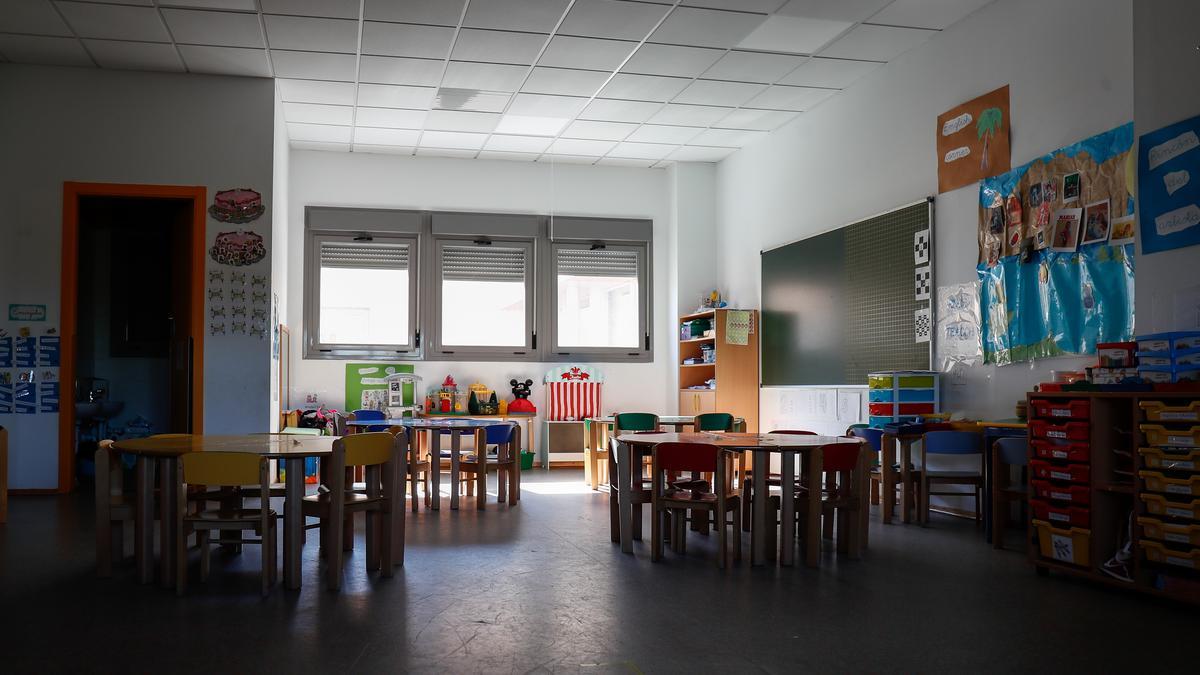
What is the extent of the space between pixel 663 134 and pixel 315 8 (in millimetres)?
4204

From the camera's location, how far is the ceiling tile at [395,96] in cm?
817

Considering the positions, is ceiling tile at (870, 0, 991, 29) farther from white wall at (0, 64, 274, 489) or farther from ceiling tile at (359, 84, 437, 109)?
white wall at (0, 64, 274, 489)

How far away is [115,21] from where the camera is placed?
669 cm

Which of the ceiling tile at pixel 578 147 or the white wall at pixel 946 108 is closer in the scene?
the white wall at pixel 946 108

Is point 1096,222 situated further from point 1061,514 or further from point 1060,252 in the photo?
point 1061,514

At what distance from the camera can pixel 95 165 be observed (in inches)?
307

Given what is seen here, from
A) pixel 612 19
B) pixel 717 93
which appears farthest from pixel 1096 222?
pixel 717 93

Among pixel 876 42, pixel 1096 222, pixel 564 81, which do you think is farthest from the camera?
pixel 564 81

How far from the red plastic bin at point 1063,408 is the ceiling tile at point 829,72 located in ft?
12.3

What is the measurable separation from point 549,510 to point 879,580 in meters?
3.01

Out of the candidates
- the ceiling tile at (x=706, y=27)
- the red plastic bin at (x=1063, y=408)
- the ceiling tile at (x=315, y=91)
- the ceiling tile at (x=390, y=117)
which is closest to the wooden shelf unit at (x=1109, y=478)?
the red plastic bin at (x=1063, y=408)

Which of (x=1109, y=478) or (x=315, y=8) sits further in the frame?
(x=315, y=8)

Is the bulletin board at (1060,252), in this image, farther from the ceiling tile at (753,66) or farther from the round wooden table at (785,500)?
the ceiling tile at (753,66)

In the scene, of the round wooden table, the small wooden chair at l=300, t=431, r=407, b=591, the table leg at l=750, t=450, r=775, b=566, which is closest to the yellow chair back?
the small wooden chair at l=300, t=431, r=407, b=591
